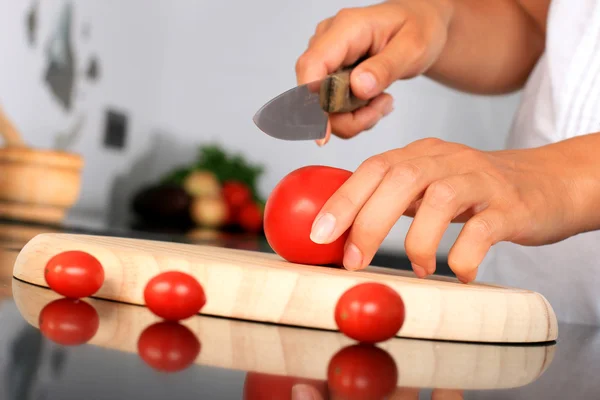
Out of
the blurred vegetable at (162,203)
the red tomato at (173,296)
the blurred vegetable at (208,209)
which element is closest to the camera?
the red tomato at (173,296)

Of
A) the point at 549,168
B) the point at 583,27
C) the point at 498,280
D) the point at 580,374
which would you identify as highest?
the point at 583,27

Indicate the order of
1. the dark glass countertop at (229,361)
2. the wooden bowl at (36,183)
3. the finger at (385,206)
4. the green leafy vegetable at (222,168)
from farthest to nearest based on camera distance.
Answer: the green leafy vegetable at (222,168) < the wooden bowl at (36,183) < the finger at (385,206) < the dark glass countertop at (229,361)

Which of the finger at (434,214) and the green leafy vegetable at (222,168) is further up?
the finger at (434,214)

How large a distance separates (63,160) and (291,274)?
5.19 feet

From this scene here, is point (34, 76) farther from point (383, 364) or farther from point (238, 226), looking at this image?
point (383, 364)

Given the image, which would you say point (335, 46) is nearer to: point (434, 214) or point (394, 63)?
point (394, 63)

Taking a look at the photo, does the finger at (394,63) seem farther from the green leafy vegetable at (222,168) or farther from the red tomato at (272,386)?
the green leafy vegetable at (222,168)

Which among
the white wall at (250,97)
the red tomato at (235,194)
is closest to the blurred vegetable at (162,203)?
the red tomato at (235,194)

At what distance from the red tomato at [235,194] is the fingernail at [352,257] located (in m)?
2.56

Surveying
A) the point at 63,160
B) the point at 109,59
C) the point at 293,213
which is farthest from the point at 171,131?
the point at 293,213

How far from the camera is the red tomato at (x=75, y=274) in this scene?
27.5 inches

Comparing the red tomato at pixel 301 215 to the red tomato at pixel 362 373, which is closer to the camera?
the red tomato at pixel 362 373

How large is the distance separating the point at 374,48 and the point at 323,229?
17.9 inches

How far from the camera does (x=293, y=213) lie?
2.89 ft
